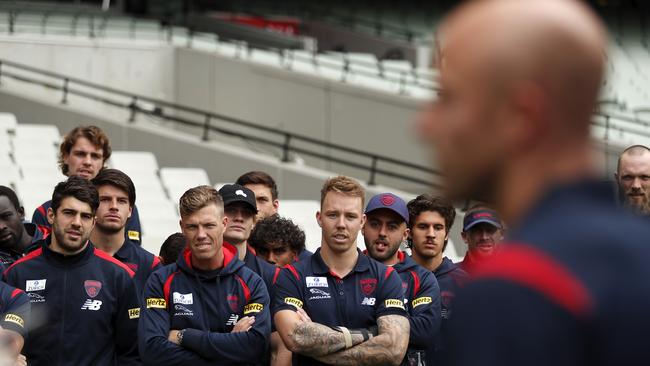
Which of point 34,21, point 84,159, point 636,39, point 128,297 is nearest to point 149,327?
point 128,297

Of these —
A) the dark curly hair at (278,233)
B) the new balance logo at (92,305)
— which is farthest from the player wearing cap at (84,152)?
the new balance logo at (92,305)

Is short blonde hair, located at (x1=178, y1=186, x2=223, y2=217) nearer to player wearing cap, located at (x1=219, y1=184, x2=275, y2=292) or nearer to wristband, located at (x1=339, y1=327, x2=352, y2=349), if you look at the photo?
player wearing cap, located at (x1=219, y1=184, x2=275, y2=292)

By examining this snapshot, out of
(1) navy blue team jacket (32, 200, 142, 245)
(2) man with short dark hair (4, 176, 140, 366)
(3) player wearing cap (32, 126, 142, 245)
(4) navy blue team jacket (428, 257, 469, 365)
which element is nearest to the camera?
(2) man with short dark hair (4, 176, 140, 366)

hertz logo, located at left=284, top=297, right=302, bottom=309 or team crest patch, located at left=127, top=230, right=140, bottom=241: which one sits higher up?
team crest patch, located at left=127, top=230, right=140, bottom=241

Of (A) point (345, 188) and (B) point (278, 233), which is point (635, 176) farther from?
(B) point (278, 233)

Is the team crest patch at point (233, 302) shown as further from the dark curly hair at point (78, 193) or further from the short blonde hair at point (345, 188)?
the dark curly hair at point (78, 193)

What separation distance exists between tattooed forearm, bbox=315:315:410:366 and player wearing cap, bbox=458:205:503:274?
1172mm

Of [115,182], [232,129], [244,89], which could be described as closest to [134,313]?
[115,182]

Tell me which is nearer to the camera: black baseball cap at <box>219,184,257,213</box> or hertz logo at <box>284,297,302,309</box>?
hertz logo at <box>284,297,302,309</box>

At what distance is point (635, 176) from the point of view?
714cm

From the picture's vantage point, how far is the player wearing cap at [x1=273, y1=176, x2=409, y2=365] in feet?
20.5

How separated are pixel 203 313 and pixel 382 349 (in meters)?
1.03

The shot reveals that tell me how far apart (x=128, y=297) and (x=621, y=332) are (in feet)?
18.1

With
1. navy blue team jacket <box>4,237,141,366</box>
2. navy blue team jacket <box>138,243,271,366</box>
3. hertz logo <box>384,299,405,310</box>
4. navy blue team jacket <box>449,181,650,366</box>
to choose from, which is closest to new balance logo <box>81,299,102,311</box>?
navy blue team jacket <box>4,237,141,366</box>
